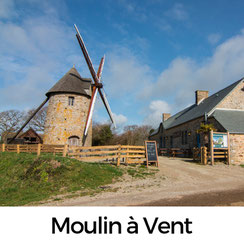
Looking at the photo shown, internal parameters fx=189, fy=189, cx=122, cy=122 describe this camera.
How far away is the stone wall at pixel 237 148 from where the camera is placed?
15172mm

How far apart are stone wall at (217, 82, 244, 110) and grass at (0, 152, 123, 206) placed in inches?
576

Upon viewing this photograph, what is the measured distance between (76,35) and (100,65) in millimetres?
4830

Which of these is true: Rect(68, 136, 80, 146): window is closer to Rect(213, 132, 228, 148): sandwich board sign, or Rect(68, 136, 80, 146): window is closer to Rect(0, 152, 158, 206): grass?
Rect(0, 152, 158, 206): grass

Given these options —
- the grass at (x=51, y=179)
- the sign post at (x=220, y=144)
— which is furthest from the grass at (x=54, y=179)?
the sign post at (x=220, y=144)

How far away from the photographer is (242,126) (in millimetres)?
16203

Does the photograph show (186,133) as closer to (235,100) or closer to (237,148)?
(235,100)

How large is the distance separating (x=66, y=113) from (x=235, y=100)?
60.6 ft

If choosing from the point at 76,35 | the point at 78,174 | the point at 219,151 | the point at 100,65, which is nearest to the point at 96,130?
the point at 100,65

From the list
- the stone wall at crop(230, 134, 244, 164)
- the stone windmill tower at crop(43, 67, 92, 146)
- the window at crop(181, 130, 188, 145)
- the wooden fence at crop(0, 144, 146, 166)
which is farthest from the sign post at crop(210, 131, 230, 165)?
the stone windmill tower at crop(43, 67, 92, 146)

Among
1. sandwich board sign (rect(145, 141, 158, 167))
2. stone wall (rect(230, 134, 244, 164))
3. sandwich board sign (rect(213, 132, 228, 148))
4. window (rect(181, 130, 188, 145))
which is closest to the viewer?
sandwich board sign (rect(145, 141, 158, 167))

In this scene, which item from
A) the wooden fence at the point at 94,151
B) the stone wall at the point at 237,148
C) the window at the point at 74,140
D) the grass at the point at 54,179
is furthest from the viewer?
the window at the point at 74,140

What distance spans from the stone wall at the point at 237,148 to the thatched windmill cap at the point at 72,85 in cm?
1676

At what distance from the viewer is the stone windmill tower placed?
71.2ft

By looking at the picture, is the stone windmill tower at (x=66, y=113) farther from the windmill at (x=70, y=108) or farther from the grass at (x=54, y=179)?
the grass at (x=54, y=179)
